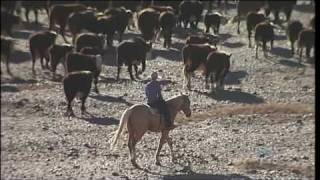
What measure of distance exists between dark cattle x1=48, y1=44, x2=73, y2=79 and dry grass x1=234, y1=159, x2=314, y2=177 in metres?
2.52

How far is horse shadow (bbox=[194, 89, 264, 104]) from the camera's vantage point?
11266 millimetres

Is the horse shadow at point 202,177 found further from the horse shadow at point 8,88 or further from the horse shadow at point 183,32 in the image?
the horse shadow at point 183,32

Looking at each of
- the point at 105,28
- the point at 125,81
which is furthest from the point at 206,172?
the point at 105,28

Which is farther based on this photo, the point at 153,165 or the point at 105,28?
the point at 105,28

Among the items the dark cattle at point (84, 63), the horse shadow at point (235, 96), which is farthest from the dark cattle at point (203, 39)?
the dark cattle at point (84, 63)

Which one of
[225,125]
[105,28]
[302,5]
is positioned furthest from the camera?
[302,5]

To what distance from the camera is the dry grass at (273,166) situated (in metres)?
8.38

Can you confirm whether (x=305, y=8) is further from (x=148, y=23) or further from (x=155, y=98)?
(x=155, y=98)

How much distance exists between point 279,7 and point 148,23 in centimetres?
429

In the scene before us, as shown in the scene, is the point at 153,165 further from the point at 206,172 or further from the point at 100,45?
the point at 100,45

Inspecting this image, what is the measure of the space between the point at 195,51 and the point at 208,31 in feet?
10.4

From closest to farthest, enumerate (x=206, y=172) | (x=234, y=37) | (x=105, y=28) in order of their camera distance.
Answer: (x=206, y=172) → (x=105, y=28) → (x=234, y=37)

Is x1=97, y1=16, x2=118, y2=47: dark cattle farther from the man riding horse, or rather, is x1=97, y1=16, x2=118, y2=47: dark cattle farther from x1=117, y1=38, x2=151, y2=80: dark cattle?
the man riding horse

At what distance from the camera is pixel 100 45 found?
1275 centimetres
